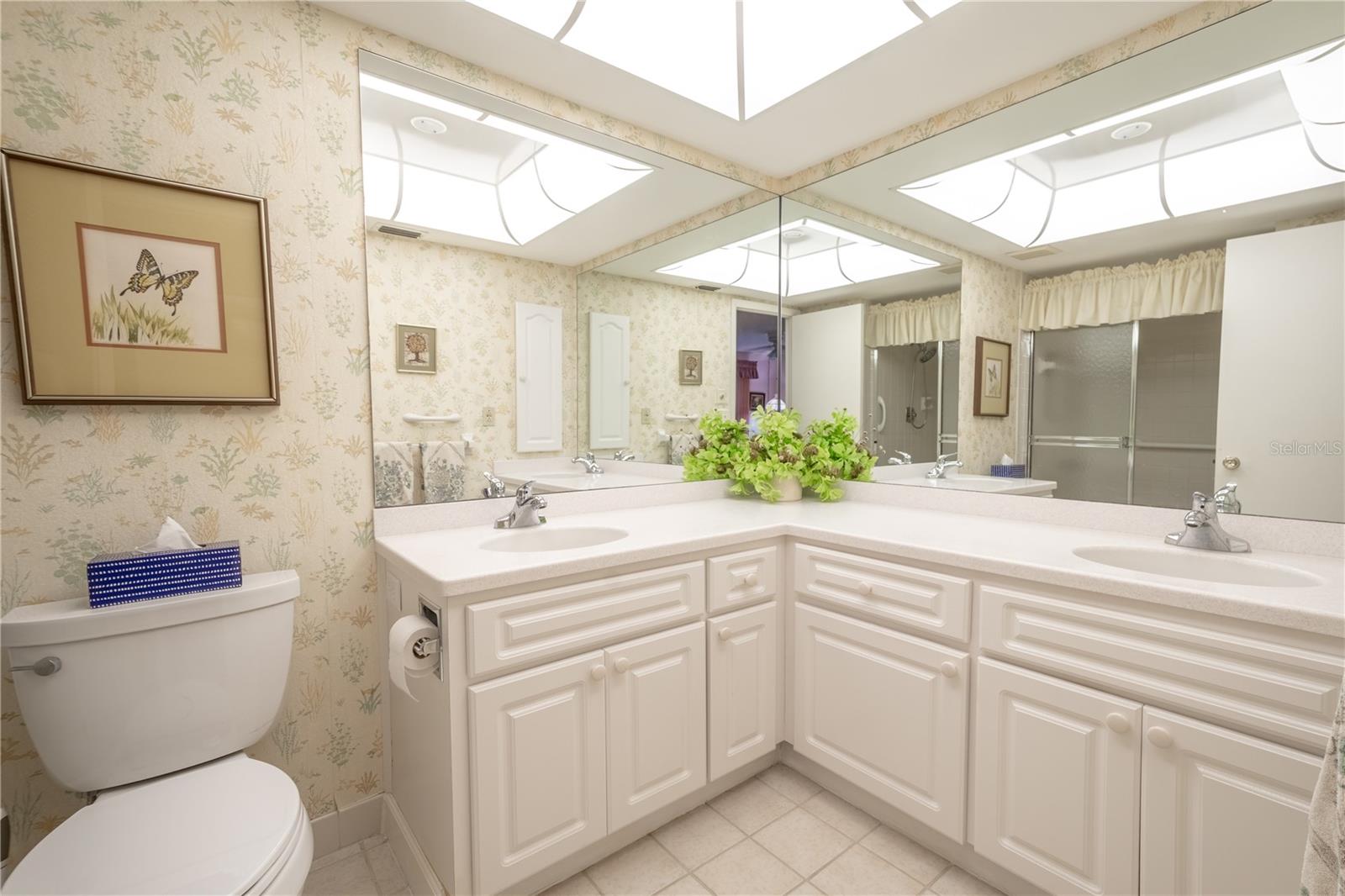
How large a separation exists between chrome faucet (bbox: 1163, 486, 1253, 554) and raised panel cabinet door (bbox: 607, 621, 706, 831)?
4.19 ft

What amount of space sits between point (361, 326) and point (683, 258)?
1329 millimetres

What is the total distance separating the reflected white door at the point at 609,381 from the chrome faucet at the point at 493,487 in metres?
0.40

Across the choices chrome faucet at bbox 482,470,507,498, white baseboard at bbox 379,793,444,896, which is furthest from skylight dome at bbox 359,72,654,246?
white baseboard at bbox 379,793,444,896

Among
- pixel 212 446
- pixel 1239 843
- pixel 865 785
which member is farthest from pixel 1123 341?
pixel 212 446

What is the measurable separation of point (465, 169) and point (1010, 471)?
2.01 m

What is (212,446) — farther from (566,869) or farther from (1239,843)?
(1239,843)

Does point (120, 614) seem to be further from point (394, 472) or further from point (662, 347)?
point (662, 347)

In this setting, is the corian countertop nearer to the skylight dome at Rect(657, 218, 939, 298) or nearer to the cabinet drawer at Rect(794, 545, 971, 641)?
the cabinet drawer at Rect(794, 545, 971, 641)

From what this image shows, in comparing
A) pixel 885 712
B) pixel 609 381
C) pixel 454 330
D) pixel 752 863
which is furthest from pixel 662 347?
pixel 752 863

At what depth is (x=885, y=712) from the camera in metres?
1.59

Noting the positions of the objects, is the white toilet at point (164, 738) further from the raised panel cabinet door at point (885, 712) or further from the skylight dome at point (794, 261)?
the skylight dome at point (794, 261)

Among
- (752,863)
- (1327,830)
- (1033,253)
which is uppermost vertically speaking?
(1033,253)

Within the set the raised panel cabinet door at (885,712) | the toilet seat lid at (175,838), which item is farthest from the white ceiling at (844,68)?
the toilet seat lid at (175,838)

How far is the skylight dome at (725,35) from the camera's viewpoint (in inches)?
62.4
